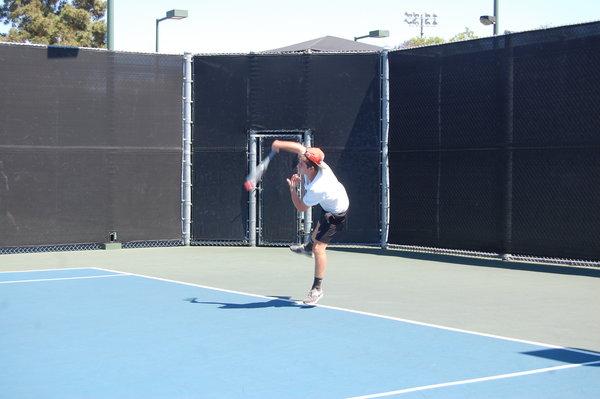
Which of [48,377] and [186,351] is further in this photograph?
[186,351]

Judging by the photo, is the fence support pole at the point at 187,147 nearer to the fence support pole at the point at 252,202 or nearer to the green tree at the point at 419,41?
the fence support pole at the point at 252,202

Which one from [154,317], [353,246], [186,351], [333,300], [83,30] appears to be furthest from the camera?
[83,30]

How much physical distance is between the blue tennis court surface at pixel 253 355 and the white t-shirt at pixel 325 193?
46.9 inches

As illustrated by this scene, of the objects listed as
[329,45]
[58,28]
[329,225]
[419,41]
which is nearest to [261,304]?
[329,225]

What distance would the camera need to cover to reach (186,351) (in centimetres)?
792

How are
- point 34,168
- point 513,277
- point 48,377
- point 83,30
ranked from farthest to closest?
point 83,30 < point 34,168 < point 513,277 < point 48,377

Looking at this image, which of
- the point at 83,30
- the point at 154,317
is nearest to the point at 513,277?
the point at 154,317

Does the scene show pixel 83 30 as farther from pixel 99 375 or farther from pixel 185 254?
pixel 99 375

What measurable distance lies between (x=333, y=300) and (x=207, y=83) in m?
8.39

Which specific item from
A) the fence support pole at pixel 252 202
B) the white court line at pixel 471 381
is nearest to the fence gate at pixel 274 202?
the fence support pole at pixel 252 202

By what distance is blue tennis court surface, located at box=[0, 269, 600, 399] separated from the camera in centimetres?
657

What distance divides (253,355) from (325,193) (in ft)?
10.6

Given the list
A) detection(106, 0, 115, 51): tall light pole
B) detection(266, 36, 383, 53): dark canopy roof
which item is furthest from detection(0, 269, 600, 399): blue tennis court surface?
detection(266, 36, 383, 53): dark canopy roof

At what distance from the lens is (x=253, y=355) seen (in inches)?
305
